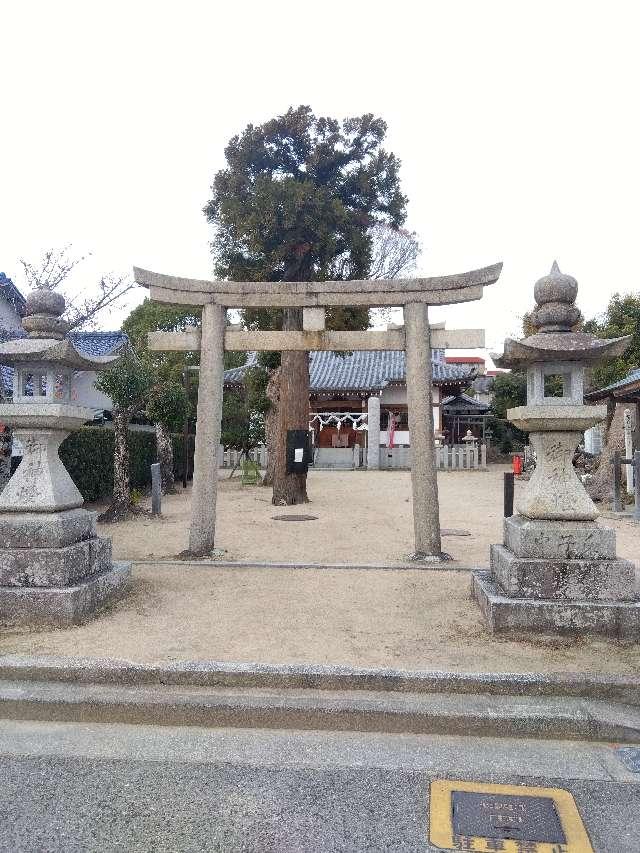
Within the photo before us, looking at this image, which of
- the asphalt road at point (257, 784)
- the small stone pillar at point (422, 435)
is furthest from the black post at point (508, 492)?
the asphalt road at point (257, 784)

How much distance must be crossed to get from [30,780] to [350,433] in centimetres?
2632

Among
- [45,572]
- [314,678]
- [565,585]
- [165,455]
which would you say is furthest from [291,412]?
[314,678]

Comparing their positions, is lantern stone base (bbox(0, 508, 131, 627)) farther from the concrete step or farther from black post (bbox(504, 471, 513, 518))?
black post (bbox(504, 471, 513, 518))

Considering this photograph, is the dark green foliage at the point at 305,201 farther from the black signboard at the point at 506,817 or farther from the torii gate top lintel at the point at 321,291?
the black signboard at the point at 506,817

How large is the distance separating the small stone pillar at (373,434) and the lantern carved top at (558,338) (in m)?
20.9

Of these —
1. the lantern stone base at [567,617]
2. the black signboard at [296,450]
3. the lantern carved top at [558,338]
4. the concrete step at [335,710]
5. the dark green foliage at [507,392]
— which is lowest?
the concrete step at [335,710]

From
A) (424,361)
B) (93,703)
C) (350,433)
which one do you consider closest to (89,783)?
(93,703)

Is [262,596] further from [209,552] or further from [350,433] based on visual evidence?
[350,433]

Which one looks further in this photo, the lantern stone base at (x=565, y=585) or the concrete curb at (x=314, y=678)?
the lantern stone base at (x=565, y=585)

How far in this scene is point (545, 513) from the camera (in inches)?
185

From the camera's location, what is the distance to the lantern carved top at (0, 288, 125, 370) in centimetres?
518

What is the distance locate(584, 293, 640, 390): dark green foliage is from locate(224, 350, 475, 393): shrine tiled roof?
5.82 m

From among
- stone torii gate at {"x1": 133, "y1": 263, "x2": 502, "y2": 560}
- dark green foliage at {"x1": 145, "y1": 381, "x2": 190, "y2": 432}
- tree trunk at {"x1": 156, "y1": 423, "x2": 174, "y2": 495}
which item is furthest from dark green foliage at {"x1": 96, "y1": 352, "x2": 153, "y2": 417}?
stone torii gate at {"x1": 133, "y1": 263, "x2": 502, "y2": 560}

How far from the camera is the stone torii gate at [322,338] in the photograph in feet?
24.3
